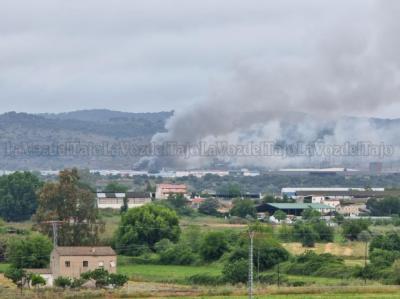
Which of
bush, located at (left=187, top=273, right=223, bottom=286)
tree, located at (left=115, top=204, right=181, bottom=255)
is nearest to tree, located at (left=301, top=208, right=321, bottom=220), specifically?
tree, located at (left=115, top=204, right=181, bottom=255)

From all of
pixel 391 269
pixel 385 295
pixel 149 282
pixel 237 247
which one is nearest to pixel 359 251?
pixel 237 247

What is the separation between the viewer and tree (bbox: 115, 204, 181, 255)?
256ft

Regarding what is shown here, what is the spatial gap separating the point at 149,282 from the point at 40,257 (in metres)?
9.95

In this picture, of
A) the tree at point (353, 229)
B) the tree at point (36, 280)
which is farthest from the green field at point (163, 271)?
the tree at point (353, 229)

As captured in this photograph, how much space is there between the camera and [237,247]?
70.9 metres

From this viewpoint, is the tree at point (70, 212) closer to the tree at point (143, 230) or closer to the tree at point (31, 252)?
the tree at point (143, 230)

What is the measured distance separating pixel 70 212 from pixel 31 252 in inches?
466

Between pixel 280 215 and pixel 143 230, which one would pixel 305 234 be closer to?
pixel 143 230

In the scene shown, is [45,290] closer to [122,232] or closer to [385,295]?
[385,295]

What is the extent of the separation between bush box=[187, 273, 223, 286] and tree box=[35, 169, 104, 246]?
16994 millimetres

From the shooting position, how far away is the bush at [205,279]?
193ft

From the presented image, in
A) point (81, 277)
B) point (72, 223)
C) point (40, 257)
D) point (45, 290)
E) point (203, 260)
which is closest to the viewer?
point (45, 290)

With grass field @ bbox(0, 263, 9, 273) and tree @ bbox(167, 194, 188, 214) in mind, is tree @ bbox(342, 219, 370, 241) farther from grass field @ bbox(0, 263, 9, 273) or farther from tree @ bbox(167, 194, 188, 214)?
tree @ bbox(167, 194, 188, 214)

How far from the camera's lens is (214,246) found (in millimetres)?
72688
